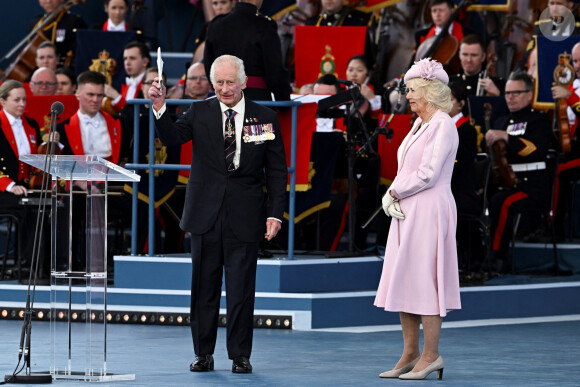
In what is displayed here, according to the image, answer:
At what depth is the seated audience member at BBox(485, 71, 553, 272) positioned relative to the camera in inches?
396

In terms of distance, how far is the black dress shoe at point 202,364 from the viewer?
6.66 m

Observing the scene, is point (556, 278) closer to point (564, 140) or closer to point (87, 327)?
point (564, 140)

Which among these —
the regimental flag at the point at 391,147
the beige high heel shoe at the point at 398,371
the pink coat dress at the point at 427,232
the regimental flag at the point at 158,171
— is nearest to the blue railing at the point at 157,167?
the regimental flag at the point at 158,171

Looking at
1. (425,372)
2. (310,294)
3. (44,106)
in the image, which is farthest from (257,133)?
(44,106)

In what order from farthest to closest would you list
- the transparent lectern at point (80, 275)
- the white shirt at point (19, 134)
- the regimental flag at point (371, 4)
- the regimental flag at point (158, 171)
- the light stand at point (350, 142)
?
1. the regimental flag at point (371, 4)
2. the white shirt at point (19, 134)
3. the regimental flag at point (158, 171)
4. the light stand at point (350, 142)
5. the transparent lectern at point (80, 275)

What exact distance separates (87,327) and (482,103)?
532 centimetres

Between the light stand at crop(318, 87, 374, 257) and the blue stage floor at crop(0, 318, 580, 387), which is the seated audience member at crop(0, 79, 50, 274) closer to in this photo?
the blue stage floor at crop(0, 318, 580, 387)

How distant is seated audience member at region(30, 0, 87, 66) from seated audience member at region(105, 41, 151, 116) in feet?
5.42

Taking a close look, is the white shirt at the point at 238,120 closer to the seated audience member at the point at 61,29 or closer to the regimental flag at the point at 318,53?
the regimental flag at the point at 318,53

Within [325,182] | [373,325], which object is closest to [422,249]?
[373,325]

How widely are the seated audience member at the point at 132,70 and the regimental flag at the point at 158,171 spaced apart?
2.02m

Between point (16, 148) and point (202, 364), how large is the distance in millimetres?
3880

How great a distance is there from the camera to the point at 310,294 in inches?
339

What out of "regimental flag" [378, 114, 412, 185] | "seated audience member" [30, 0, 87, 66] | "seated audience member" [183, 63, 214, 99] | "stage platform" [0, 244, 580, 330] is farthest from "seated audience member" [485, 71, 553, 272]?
"seated audience member" [30, 0, 87, 66]
